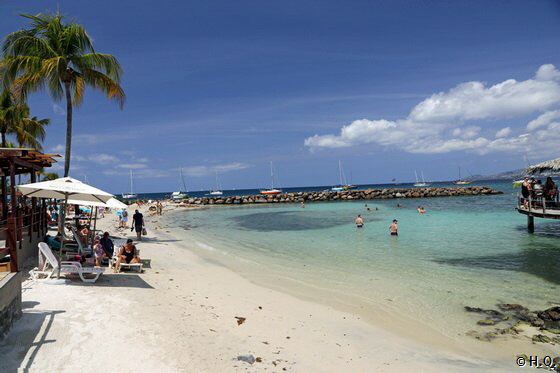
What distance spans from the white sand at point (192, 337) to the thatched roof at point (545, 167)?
1667 centimetres

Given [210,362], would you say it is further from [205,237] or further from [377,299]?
[205,237]

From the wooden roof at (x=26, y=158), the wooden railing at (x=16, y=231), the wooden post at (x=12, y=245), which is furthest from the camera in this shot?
the wooden roof at (x=26, y=158)

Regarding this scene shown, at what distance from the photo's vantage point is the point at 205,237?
24156 mm

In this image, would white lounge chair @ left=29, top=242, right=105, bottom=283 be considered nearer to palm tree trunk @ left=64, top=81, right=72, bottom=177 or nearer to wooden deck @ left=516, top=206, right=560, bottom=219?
palm tree trunk @ left=64, top=81, right=72, bottom=177

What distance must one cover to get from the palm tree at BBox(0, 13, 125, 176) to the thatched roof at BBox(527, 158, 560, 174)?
73.5ft

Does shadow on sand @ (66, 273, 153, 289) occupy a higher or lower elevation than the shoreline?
higher

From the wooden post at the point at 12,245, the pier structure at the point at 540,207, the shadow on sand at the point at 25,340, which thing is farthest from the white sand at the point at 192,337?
the pier structure at the point at 540,207

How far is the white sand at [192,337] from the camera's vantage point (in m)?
5.29

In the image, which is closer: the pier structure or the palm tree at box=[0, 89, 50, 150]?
the pier structure

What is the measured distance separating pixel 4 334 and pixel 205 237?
1867 cm

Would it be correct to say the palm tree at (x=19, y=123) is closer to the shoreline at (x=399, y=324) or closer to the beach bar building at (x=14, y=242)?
the beach bar building at (x=14, y=242)

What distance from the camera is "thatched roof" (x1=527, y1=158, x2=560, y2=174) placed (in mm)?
19370

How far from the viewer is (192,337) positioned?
632 cm

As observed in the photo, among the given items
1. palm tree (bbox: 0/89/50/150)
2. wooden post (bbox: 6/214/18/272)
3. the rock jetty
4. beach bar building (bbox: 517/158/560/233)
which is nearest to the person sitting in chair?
wooden post (bbox: 6/214/18/272)
